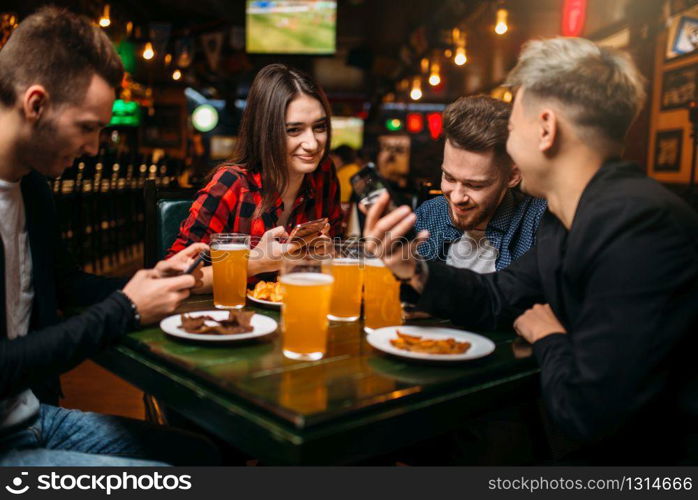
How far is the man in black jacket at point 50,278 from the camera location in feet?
4.25

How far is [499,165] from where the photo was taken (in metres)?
2.04

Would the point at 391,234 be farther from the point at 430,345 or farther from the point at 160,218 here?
the point at 160,218

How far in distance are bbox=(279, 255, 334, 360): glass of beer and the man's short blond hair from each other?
645 mm

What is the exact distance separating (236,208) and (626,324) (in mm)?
1661

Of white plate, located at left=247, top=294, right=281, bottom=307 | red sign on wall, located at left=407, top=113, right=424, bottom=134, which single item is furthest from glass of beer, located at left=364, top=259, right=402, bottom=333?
red sign on wall, located at left=407, top=113, right=424, bottom=134

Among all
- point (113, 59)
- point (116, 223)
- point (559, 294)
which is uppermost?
point (113, 59)

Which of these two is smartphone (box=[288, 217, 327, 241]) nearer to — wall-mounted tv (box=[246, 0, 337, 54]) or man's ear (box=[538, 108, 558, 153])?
man's ear (box=[538, 108, 558, 153])

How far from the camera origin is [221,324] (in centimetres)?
145

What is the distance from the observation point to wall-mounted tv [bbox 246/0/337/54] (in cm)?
649

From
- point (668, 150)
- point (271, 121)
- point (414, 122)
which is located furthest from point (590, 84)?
point (414, 122)

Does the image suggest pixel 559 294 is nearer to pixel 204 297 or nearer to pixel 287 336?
pixel 287 336
